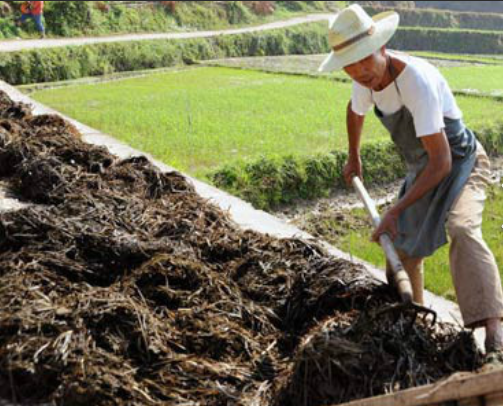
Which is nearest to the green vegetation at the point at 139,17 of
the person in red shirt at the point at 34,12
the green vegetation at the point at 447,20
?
the person in red shirt at the point at 34,12

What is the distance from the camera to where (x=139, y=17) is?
2192 centimetres

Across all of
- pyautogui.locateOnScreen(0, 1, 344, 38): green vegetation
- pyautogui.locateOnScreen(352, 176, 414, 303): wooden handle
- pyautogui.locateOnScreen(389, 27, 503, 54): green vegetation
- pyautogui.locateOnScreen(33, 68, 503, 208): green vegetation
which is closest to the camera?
pyautogui.locateOnScreen(352, 176, 414, 303): wooden handle

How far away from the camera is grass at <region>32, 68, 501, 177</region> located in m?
8.67

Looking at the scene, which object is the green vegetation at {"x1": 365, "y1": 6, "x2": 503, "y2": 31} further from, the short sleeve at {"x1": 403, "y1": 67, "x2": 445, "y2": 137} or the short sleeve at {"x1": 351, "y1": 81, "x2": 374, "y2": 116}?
the short sleeve at {"x1": 403, "y1": 67, "x2": 445, "y2": 137}

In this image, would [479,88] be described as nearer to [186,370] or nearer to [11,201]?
[11,201]

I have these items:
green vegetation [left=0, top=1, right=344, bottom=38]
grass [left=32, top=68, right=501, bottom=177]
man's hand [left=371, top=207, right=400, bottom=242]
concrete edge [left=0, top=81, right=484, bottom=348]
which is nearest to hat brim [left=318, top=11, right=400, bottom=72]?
man's hand [left=371, top=207, right=400, bottom=242]

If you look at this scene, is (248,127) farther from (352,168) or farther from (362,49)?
(362,49)

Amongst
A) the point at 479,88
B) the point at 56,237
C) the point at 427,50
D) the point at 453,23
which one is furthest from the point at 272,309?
the point at 453,23

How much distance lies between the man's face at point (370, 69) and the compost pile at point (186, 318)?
0.86 metres

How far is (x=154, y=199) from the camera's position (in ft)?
15.9

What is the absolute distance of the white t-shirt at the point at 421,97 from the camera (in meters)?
2.89

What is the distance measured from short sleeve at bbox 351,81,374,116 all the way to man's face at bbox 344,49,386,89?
1.14 feet

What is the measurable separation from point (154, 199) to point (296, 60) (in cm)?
1609

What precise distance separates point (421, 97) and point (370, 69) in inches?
9.4
